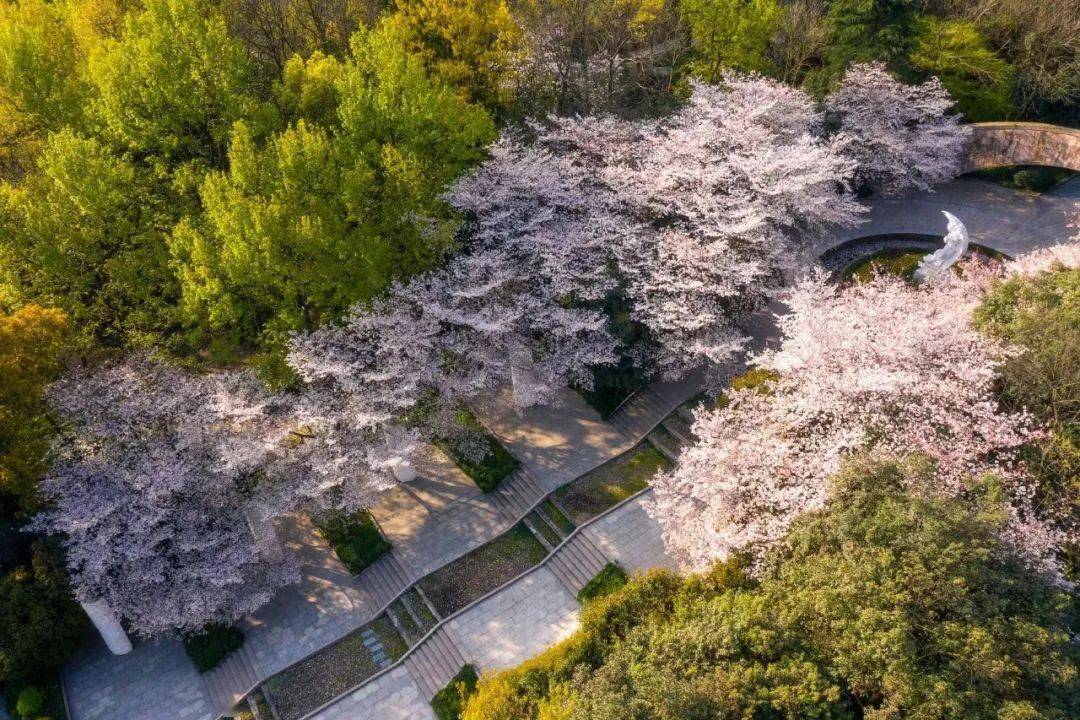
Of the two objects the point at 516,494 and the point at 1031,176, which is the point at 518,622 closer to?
the point at 516,494

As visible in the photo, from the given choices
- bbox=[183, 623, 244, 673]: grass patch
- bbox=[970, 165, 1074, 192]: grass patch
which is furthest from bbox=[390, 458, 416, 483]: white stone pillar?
bbox=[970, 165, 1074, 192]: grass patch

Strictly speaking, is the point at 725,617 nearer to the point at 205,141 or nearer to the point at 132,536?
the point at 132,536

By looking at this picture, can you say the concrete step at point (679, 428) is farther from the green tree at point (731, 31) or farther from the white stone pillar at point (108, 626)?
the white stone pillar at point (108, 626)

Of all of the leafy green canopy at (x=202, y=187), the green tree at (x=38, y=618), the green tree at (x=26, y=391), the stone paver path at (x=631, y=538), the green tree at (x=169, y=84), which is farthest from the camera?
the green tree at (x=169, y=84)

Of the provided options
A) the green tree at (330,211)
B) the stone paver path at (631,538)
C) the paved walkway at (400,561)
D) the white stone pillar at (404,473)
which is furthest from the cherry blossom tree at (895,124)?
the white stone pillar at (404,473)

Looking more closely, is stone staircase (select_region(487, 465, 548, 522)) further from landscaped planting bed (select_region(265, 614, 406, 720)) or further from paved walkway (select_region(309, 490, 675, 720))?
landscaped planting bed (select_region(265, 614, 406, 720))

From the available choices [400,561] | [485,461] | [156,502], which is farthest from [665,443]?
[156,502]
